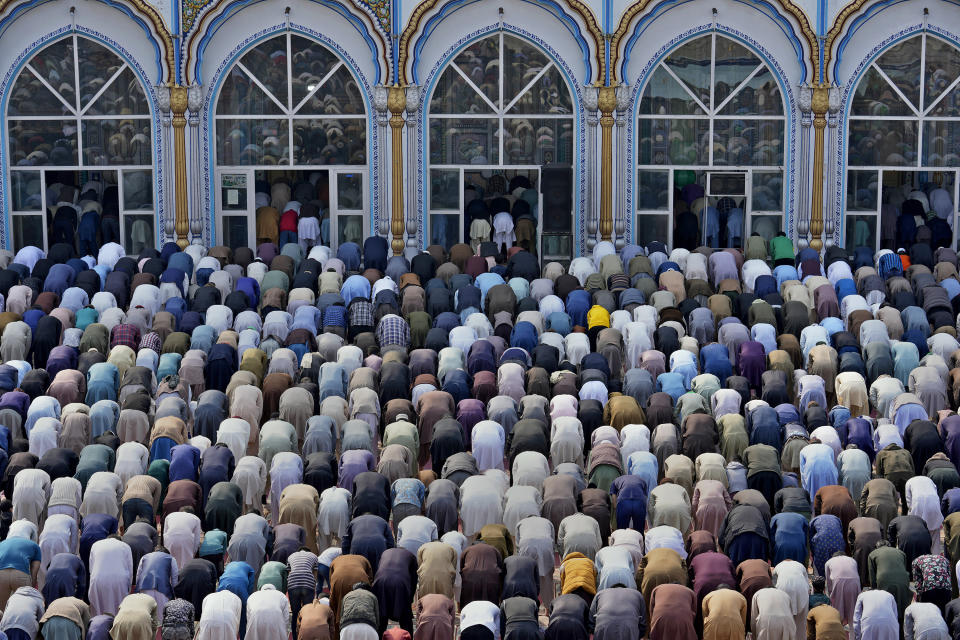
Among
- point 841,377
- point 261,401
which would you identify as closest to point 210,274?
point 261,401

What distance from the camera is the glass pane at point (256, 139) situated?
3288 cm

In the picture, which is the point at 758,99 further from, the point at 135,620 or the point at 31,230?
the point at 135,620

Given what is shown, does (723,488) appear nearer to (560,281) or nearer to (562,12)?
(560,281)

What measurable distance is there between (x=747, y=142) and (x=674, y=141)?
4.64 feet

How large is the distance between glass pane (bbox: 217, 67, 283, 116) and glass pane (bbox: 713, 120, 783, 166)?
853 centimetres

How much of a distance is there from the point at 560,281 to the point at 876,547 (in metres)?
9.96

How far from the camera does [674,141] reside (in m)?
33.1

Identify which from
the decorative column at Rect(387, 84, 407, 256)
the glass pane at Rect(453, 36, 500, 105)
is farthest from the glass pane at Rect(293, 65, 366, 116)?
the glass pane at Rect(453, 36, 500, 105)

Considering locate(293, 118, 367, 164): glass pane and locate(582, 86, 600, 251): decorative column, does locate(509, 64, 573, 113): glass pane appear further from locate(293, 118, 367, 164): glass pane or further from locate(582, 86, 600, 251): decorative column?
locate(293, 118, 367, 164): glass pane

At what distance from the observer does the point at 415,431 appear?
890 inches

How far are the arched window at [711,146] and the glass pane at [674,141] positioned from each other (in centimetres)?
2

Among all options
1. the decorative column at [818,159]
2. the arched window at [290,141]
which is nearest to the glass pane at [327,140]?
the arched window at [290,141]

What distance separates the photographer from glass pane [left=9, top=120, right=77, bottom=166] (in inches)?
1287

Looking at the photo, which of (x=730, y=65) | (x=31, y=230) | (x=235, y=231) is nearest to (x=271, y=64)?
(x=235, y=231)
